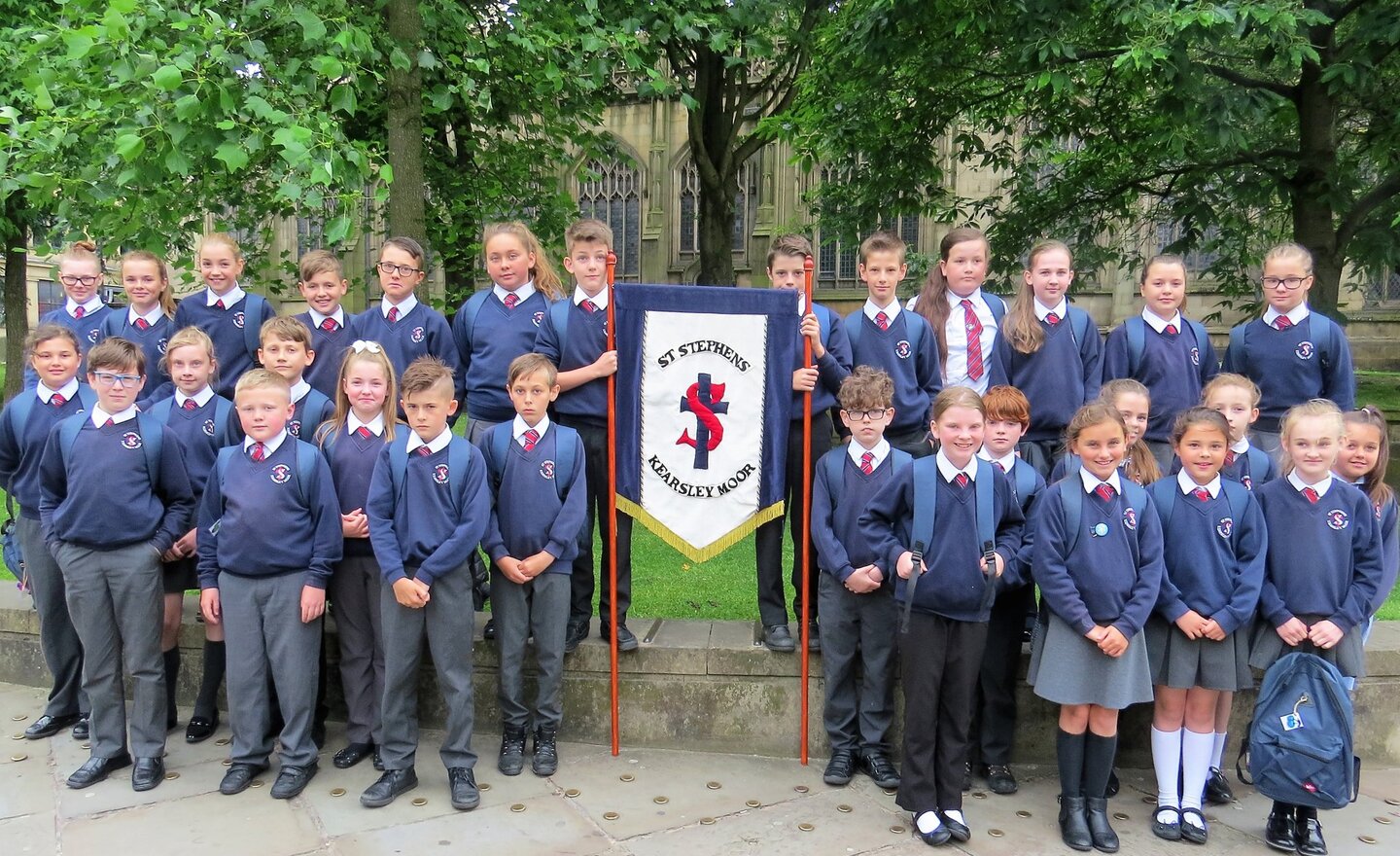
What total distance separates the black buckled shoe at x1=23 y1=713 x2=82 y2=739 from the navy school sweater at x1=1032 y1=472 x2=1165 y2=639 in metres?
4.44

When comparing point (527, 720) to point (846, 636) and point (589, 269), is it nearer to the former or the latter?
point (846, 636)

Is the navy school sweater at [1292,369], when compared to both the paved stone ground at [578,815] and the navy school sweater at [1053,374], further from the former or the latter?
the paved stone ground at [578,815]

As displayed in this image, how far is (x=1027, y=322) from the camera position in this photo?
4.71 metres

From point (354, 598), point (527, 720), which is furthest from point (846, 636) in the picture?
point (354, 598)

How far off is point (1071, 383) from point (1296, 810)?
6.39ft

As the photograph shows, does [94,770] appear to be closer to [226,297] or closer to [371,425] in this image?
[371,425]

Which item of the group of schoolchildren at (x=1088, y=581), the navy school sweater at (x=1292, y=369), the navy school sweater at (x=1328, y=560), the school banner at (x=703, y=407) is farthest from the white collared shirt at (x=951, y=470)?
the navy school sweater at (x=1292, y=369)

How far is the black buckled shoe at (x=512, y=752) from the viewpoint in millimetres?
4398

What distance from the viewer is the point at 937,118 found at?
36.9 ft

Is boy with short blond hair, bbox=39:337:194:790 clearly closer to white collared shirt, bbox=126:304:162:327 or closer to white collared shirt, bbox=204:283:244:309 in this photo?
white collared shirt, bbox=204:283:244:309

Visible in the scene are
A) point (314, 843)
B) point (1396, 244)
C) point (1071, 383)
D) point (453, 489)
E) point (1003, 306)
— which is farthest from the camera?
point (1396, 244)

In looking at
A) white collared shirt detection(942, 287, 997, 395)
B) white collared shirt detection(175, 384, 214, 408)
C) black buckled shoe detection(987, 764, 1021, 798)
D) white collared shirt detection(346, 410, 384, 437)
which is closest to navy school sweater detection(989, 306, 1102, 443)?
white collared shirt detection(942, 287, 997, 395)

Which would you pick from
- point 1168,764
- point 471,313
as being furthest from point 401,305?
point 1168,764

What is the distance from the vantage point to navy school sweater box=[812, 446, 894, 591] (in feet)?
14.0
